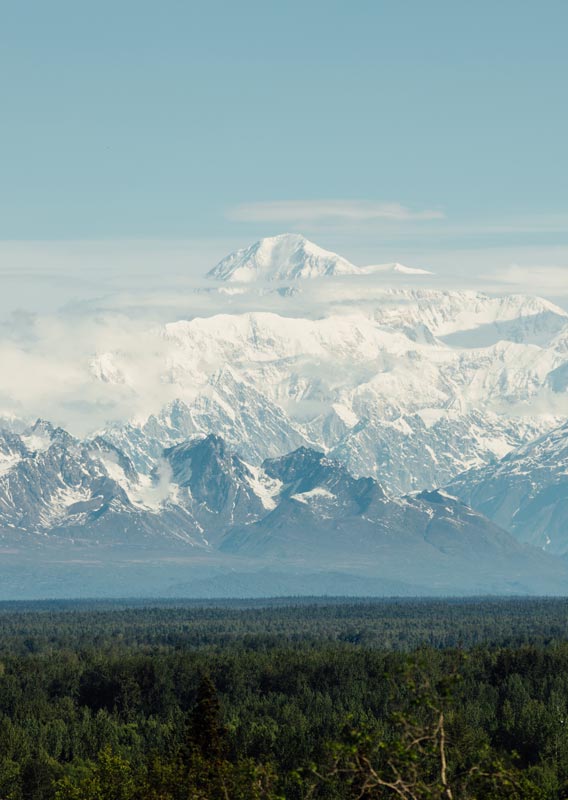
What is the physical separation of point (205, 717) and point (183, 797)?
1159cm

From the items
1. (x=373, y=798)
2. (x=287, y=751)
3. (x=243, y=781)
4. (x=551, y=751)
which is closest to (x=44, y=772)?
(x=287, y=751)

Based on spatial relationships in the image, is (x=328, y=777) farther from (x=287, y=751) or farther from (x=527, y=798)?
(x=287, y=751)

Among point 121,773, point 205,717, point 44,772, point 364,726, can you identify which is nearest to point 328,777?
point 364,726

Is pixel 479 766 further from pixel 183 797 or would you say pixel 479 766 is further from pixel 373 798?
pixel 183 797

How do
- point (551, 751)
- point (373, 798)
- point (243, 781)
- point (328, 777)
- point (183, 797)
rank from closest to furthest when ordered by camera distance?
point (328, 777) < point (373, 798) < point (243, 781) < point (183, 797) < point (551, 751)

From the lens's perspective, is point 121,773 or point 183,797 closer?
point 183,797

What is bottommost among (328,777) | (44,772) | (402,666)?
(44,772)

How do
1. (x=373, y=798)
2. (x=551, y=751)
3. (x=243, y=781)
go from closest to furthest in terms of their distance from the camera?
(x=373, y=798)
(x=243, y=781)
(x=551, y=751)

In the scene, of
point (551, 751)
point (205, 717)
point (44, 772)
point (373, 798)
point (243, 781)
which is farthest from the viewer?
point (551, 751)

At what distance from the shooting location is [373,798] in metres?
72.1

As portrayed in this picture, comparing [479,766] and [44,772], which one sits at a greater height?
[479,766]

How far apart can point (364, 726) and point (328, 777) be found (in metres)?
3.83

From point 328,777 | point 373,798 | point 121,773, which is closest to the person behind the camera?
point 328,777

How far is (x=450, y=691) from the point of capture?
6506 centimetres
